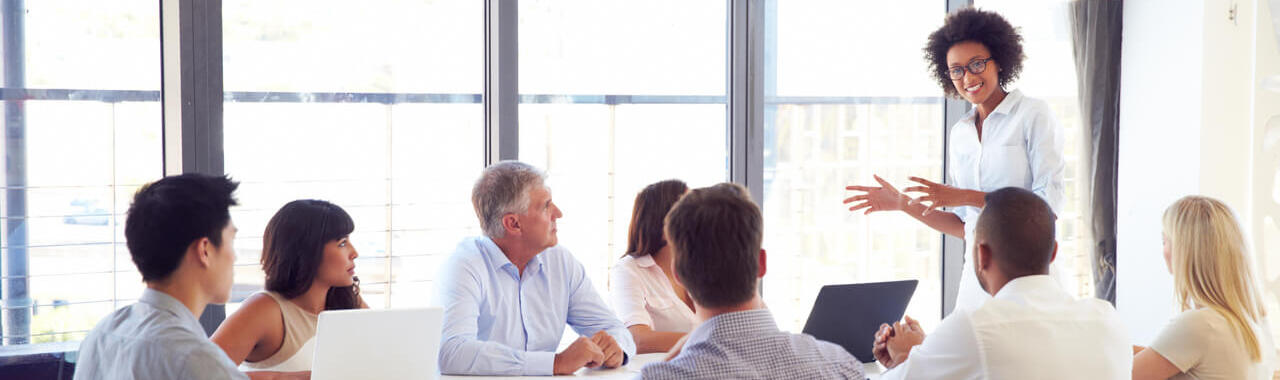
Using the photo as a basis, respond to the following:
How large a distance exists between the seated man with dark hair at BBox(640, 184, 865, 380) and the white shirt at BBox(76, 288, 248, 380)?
0.69m

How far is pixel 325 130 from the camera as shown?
341 cm

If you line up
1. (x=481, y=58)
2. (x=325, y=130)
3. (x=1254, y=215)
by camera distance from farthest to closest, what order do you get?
(x=1254, y=215) < (x=481, y=58) < (x=325, y=130)

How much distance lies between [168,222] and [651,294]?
150 centimetres

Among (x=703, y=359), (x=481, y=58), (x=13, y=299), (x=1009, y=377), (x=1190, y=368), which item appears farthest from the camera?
(x=481, y=58)

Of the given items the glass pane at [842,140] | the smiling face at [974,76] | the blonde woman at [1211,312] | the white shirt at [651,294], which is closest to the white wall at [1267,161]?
the glass pane at [842,140]

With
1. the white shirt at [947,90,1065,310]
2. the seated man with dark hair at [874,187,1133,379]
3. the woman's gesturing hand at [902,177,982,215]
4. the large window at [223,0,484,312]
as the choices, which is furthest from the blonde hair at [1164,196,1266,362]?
the large window at [223,0,484,312]

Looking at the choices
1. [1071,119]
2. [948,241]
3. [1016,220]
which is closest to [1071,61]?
[1071,119]

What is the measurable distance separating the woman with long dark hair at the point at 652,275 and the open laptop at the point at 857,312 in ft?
1.83

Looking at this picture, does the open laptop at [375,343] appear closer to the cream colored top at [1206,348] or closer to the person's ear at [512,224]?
the person's ear at [512,224]

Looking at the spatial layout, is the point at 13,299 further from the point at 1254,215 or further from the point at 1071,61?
the point at 1254,215

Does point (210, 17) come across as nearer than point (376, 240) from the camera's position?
Yes

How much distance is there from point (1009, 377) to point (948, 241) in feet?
9.32

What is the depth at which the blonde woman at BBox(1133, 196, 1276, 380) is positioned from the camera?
241 centimetres

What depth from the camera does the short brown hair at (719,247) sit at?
1.70 metres
